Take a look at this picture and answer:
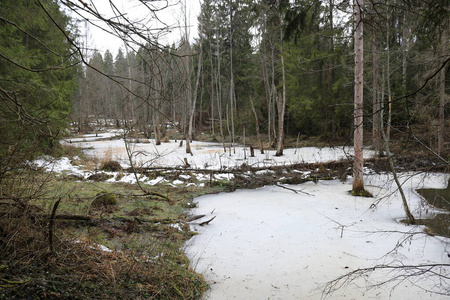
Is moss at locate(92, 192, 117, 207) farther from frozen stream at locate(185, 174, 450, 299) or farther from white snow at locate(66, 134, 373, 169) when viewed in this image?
white snow at locate(66, 134, 373, 169)

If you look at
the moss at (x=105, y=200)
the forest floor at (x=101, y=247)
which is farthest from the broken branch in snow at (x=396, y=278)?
the moss at (x=105, y=200)

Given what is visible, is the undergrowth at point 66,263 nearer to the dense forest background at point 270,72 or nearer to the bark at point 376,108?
the dense forest background at point 270,72

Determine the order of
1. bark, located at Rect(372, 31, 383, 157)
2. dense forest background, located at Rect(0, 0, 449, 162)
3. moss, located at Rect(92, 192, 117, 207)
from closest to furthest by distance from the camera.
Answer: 1. dense forest background, located at Rect(0, 0, 449, 162)
2. bark, located at Rect(372, 31, 383, 157)
3. moss, located at Rect(92, 192, 117, 207)

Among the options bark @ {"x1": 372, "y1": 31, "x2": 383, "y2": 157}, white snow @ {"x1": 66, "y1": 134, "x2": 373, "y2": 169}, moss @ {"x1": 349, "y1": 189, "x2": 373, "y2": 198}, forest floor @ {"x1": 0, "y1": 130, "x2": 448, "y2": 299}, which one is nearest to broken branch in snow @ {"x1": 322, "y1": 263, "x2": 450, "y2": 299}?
forest floor @ {"x1": 0, "y1": 130, "x2": 448, "y2": 299}

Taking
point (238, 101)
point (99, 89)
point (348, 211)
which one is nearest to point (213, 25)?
point (238, 101)

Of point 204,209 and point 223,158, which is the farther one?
point 223,158

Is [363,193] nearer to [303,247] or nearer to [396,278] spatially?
[303,247]

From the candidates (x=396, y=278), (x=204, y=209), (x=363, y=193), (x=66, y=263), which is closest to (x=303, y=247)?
(x=396, y=278)

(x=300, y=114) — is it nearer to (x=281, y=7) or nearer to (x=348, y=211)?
(x=348, y=211)

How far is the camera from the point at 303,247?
4.75 metres

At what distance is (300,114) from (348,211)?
14.8 meters

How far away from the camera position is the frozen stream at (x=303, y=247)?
348 cm

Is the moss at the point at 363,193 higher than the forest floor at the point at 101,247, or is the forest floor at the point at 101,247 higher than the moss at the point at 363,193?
the forest floor at the point at 101,247

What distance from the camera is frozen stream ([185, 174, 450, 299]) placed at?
11.4 ft
